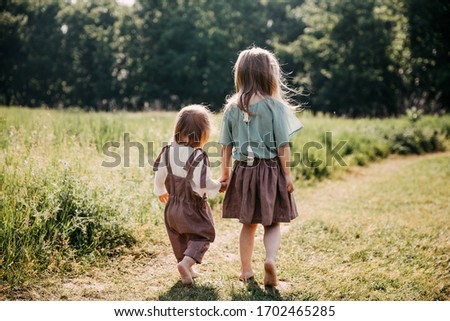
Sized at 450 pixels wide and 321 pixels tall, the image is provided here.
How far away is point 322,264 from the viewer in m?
4.17

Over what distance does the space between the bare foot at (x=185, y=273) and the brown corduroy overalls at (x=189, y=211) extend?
98 millimetres

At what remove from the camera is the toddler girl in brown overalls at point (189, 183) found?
355 centimetres

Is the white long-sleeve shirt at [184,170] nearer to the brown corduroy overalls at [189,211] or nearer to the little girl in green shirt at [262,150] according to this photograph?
the brown corduroy overalls at [189,211]

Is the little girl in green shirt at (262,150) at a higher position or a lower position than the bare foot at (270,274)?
higher

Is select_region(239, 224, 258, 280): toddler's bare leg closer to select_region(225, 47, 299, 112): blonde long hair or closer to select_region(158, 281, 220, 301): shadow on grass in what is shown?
select_region(158, 281, 220, 301): shadow on grass

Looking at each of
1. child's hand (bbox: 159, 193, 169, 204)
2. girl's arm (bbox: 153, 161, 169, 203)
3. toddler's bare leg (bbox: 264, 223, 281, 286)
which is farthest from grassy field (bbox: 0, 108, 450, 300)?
child's hand (bbox: 159, 193, 169, 204)

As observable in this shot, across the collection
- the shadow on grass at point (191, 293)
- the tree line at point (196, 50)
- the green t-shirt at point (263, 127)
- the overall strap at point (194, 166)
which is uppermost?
the tree line at point (196, 50)

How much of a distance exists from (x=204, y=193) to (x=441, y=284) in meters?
2.16

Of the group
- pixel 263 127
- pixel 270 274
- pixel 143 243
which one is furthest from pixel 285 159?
pixel 143 243

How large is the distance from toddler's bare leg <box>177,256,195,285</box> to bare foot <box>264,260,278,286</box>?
A: 0.60 meters

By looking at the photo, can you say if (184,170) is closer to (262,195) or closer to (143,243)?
(262,195)

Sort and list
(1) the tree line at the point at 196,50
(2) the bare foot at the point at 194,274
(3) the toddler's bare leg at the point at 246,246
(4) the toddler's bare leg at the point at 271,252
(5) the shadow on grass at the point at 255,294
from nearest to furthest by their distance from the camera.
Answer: (5) the shadow on grass at the point at 255,294
(4) the toddler's bare leg at the point at 271,252
(3) the toddler's bare leg at the point at 246,246
(2) the bare foot at the point at 194,274
(1) the tree line at the point at 196,50

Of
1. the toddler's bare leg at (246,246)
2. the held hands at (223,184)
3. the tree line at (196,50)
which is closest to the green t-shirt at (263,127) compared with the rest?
the held hands at (223,184)

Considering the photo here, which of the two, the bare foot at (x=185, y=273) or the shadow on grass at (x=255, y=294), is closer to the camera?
the shadow on grass at (x=255, y=294)
